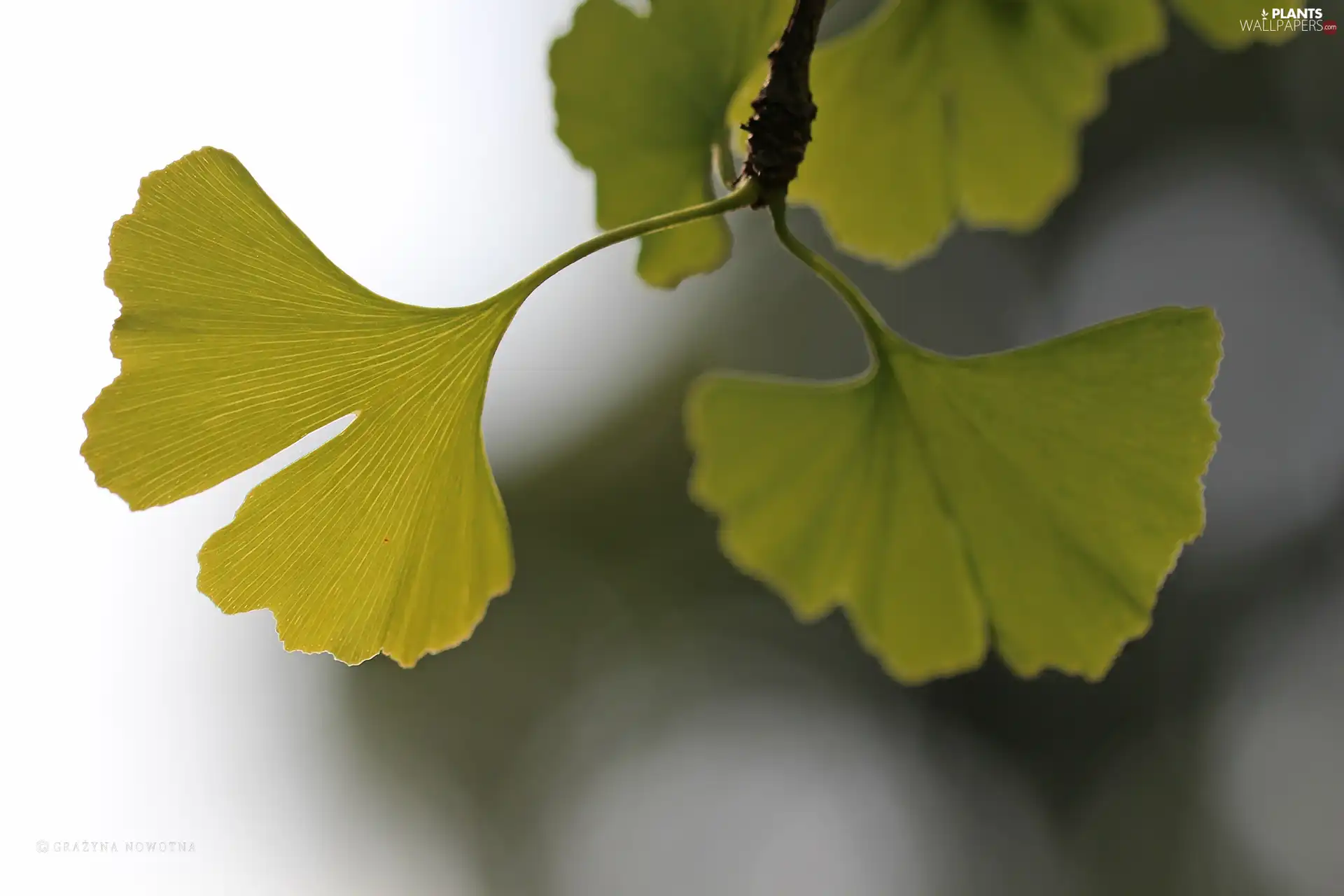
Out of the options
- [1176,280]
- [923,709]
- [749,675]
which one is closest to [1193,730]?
[923,709]

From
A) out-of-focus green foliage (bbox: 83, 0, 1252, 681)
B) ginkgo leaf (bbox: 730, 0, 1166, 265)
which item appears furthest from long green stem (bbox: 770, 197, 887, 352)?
ginkgo leaf (bbox: 730, 0, 1166, 265)

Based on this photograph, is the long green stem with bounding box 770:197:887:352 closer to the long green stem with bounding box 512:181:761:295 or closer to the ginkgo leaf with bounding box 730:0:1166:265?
the long green stem with bounding box 512:181:761:295

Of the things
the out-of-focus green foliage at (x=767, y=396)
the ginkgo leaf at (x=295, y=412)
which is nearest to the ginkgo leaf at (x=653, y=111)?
the out-of-focus green foliage at (x=767, y=396)

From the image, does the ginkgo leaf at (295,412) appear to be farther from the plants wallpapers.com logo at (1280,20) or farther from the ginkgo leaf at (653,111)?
the plants wallpapers.com logo at (1280,20)

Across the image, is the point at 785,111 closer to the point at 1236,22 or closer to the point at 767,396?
the point at 767,396

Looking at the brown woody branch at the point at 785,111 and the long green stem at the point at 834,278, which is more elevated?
the brown woody branch at the point at 785,111

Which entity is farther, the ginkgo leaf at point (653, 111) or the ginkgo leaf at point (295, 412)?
the ginkgo leaf at point (653, 111)

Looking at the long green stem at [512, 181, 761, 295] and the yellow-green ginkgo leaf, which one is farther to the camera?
the yellow-green ginkgo leaf
